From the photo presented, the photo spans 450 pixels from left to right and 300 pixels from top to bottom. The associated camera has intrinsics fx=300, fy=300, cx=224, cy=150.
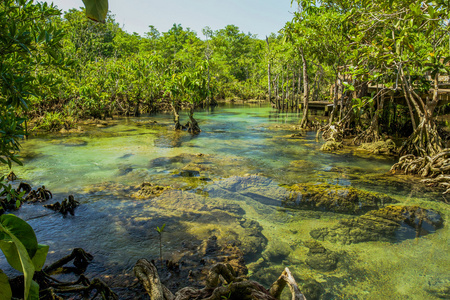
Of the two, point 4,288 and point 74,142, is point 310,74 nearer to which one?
point 74,142

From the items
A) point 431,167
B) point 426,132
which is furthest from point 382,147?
point 431,167

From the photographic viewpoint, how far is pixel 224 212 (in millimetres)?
5266

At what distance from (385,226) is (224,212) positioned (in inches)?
103

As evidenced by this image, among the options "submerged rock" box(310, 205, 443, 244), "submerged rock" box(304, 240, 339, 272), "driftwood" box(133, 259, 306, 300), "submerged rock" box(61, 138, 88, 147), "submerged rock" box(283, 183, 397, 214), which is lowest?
"submerged rock" box(304, 240, 339, 272)

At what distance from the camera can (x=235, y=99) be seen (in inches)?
1674

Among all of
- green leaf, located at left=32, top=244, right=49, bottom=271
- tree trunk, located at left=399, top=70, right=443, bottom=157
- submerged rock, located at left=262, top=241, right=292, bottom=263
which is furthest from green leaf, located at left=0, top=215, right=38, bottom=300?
tree trunk, located at left=399, top=70, right=443, bottom=157

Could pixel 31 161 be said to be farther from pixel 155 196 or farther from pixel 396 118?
pixel 396 118

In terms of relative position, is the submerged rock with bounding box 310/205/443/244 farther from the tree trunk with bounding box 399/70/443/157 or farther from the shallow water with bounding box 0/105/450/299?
the tree trunk with bounding box 399/70/443/157

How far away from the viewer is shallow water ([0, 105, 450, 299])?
3.57 metres

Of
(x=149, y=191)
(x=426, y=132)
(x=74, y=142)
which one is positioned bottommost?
(x=149, y=191)

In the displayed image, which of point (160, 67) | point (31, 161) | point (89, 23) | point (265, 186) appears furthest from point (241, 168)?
point (89, 23)

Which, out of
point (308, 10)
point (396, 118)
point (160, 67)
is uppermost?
point (308, 10)

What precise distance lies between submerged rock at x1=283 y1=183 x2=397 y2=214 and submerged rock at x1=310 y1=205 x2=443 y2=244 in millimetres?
331

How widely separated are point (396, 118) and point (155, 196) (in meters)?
10.9
